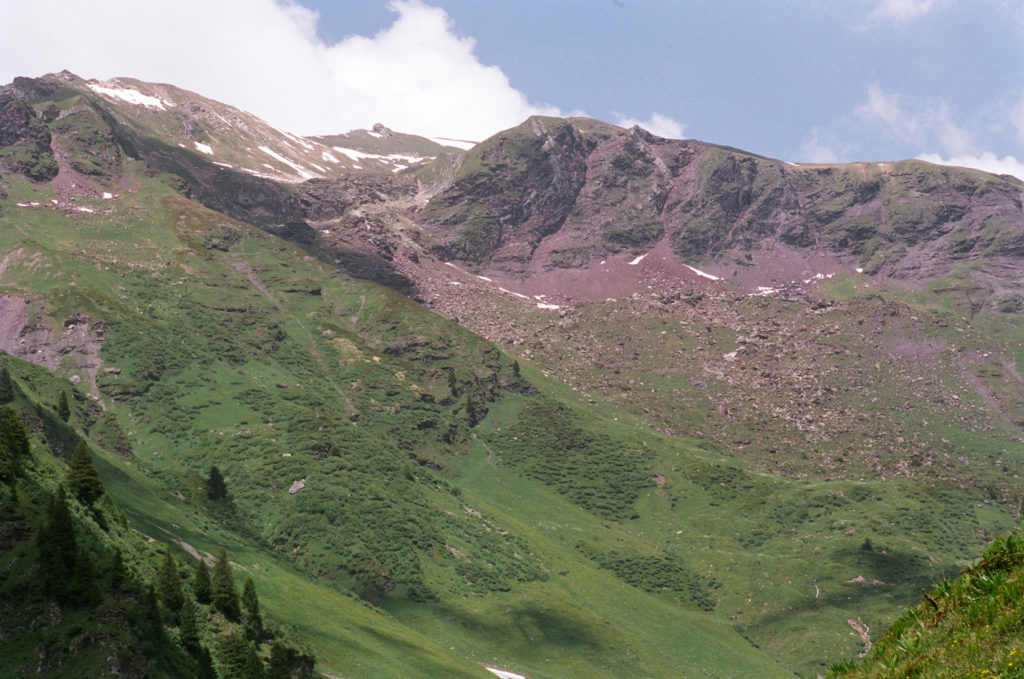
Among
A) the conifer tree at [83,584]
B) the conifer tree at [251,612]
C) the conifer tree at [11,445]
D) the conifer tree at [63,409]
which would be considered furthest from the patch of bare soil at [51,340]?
the conifer tree at [83,584]

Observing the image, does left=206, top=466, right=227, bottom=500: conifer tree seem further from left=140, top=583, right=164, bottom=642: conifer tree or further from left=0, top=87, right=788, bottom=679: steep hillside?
left=140, top=583, right=164, bottom=642: conifer tree

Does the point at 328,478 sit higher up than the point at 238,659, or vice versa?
the point at 238,659

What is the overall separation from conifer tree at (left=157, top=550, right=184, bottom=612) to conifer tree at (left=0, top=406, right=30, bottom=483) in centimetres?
979

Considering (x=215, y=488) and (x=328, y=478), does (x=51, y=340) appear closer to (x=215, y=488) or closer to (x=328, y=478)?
(x=328, y=478)

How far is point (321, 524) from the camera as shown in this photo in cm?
11175

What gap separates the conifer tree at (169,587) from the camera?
146ft

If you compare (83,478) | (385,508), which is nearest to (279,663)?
(83,478)

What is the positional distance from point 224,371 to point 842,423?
15084cm

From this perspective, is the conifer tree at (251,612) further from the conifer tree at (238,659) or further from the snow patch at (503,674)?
the snow patch at (503,674)

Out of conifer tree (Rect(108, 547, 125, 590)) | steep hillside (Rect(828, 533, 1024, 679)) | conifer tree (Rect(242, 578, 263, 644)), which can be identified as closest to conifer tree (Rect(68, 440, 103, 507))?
conifer tree (Rect(108, 547, 125, 590))

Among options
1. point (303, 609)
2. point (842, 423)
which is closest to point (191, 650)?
point (303, 609)

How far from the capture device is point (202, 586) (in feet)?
165

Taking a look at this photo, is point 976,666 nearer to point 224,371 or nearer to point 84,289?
point 224,371

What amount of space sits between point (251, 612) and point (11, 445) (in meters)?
20.2
